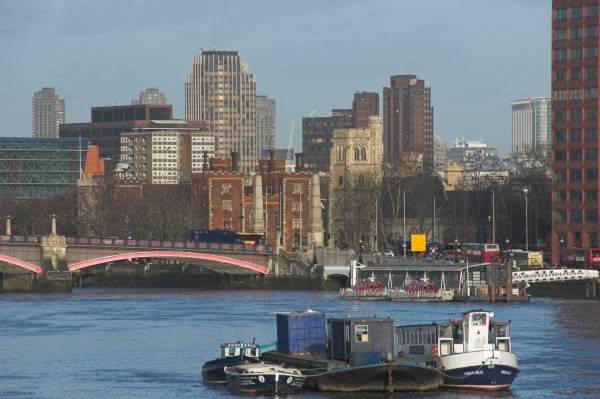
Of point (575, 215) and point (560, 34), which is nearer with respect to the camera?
point (560, 34)

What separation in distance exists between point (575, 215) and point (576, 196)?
182cm

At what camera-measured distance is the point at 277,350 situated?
97062 mm

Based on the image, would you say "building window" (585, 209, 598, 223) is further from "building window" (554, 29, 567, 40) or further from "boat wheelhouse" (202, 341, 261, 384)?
"boat wheelhouse" (202, 341, 261, 384)

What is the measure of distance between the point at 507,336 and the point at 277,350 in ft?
37.3

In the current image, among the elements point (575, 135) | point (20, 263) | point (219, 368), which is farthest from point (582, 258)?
point (219, 368)

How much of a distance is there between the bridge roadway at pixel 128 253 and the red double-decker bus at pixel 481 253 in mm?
19026

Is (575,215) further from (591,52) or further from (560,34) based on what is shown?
(560,34)

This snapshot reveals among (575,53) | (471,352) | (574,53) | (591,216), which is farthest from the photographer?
(591,216)

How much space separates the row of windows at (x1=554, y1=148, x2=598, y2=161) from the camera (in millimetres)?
188000

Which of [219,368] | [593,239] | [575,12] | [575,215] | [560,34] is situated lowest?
[219,368]

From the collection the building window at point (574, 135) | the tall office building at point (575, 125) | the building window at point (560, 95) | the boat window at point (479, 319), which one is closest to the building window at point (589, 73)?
the tall office building at point (575, 125)

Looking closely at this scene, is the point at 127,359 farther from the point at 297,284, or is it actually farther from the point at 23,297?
the point at 297,284

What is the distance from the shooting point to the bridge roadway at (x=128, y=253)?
180 m

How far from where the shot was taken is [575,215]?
191 meters
